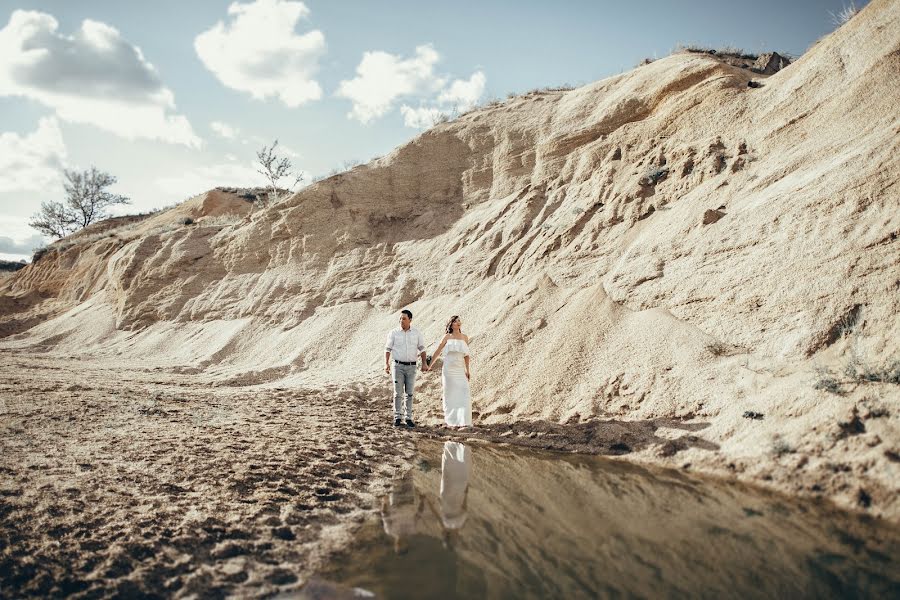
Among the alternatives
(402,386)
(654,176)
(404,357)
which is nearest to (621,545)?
(404,357)

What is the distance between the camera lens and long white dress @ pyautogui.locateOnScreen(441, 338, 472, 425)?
6.34m

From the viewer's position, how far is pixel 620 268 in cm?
823

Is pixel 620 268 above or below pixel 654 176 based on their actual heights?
below

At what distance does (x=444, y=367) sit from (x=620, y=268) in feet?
12.1

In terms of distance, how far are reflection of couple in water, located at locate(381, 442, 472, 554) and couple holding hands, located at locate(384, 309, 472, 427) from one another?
1.36 meters

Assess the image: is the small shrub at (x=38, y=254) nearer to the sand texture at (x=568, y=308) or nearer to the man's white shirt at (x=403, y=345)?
the sand texture at (x=568, y=308)

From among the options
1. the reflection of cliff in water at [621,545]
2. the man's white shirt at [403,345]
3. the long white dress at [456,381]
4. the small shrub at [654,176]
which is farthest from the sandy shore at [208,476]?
the small shrub at [654,176]

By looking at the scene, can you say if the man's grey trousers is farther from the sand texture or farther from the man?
the sand texture

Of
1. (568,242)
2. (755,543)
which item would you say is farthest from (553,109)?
(755,543)

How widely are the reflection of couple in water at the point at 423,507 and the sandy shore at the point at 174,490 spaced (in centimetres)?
21

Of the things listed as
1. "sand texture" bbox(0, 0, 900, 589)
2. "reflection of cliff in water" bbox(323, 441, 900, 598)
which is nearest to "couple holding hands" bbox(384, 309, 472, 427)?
"sand texture" bbox(0, 0, 900, 589)

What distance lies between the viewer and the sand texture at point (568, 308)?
4395mm

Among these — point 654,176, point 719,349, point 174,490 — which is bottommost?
point 174,490

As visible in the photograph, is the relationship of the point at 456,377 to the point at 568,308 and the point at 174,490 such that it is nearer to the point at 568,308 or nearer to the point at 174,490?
the point at 568,308
